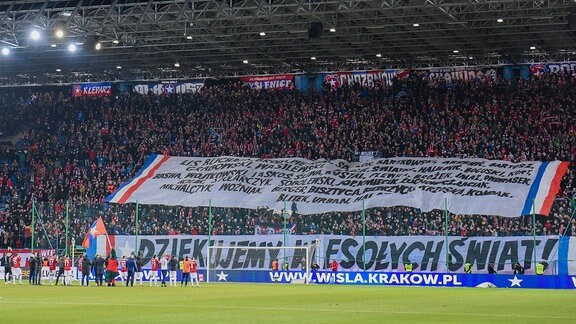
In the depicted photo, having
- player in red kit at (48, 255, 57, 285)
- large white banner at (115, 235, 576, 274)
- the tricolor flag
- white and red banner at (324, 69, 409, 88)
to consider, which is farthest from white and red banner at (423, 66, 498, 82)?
player in red kit at (48, 255, 57, 285)

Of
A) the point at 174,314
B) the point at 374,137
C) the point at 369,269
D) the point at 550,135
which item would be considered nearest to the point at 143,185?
the point at 374,137

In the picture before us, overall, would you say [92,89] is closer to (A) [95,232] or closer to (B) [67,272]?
(A) [95,232]

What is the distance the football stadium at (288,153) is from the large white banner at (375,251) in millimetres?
85

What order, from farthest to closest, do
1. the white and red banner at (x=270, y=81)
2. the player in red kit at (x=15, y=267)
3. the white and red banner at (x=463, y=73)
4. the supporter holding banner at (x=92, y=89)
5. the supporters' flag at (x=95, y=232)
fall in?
the supporter holding banner at (x=92, y=89) < the white and red banner at (x=270, y=81) < the white and red banner at (x=463, y=73) < the supporters' flag at (x=95, y=232) < the player in red kit at (x=15, y=267)

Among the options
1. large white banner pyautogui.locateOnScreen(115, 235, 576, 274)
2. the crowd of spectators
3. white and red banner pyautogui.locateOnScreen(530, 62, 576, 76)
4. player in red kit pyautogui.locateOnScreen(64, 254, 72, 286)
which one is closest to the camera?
large white banner pyautogui.locateOnScreen(115, 235, 576, 274)

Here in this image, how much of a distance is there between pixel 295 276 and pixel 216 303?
62.4ft

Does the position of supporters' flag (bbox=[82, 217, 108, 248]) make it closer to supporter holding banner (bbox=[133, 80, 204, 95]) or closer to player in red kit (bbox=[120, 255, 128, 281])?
player in red kit (bbox=[120, 255, 128, 281])

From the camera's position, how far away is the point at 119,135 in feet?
225

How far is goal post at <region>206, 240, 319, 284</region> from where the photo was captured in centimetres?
4812

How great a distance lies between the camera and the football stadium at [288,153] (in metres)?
44.8

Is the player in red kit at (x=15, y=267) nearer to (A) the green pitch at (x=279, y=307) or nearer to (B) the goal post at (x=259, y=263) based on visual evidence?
(B) the goal post at (x=259, y=263)

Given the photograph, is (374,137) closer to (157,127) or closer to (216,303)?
(157,127)

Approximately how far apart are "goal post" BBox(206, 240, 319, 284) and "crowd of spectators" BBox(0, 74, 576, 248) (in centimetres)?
96

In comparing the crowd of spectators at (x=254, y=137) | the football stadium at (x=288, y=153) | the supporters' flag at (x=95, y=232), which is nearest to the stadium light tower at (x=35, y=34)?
the football stadium at (x=288, y=153)
